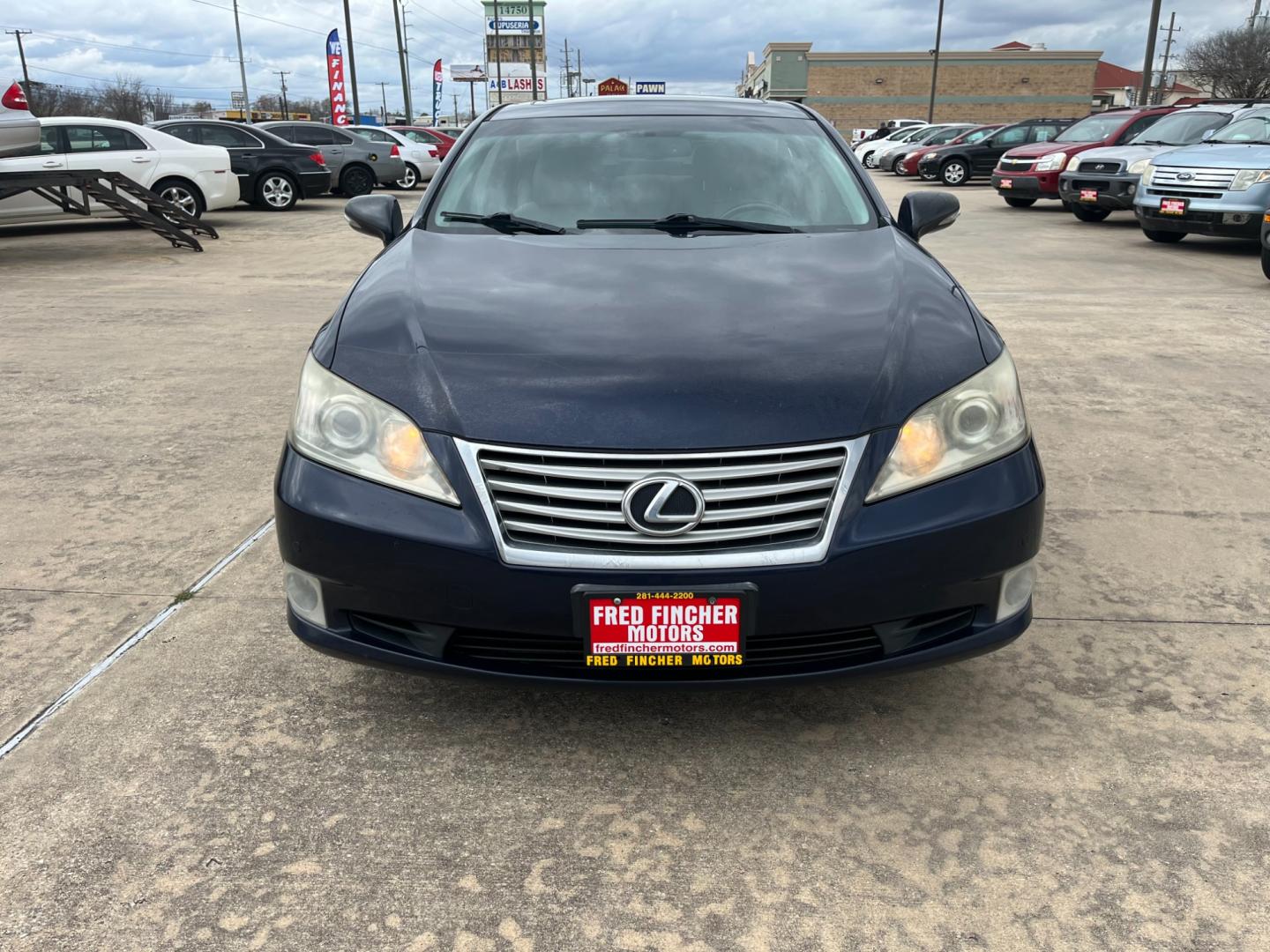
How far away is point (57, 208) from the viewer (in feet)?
41.8

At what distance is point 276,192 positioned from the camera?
17203 millimetres

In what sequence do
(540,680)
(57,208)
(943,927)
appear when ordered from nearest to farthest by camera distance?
(943,927), (540,680), (57,208)

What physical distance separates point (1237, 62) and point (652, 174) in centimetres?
5541

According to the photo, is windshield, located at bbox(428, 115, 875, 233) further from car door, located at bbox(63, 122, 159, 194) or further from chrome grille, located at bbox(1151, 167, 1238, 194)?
car door, located at bbox(63, 122, 159, 194)

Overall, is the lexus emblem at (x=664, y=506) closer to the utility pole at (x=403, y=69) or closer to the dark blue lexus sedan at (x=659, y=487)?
the dark blue lexus sedan at (x=659, y=487)

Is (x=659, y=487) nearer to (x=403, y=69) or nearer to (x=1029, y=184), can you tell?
(x=1029, y=184)

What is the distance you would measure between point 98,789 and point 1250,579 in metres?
3.37

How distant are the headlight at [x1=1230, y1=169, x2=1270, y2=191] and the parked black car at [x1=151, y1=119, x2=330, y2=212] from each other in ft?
42.7

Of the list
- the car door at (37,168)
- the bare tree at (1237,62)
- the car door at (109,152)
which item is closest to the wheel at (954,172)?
the car door at (109,152)

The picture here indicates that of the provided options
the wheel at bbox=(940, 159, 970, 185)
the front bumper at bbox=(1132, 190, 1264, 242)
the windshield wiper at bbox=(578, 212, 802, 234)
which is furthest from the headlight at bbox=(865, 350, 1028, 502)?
the wheel at bbox=(940, 159, 970, 185)

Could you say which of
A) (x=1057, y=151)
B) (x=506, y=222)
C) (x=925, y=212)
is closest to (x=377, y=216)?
(x=506, y=222)

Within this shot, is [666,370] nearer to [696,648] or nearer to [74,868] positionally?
[696,648]

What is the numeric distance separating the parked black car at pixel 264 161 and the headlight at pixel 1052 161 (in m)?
11.3

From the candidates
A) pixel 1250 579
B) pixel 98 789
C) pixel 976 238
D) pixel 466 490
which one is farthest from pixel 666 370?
pixel 976 238
